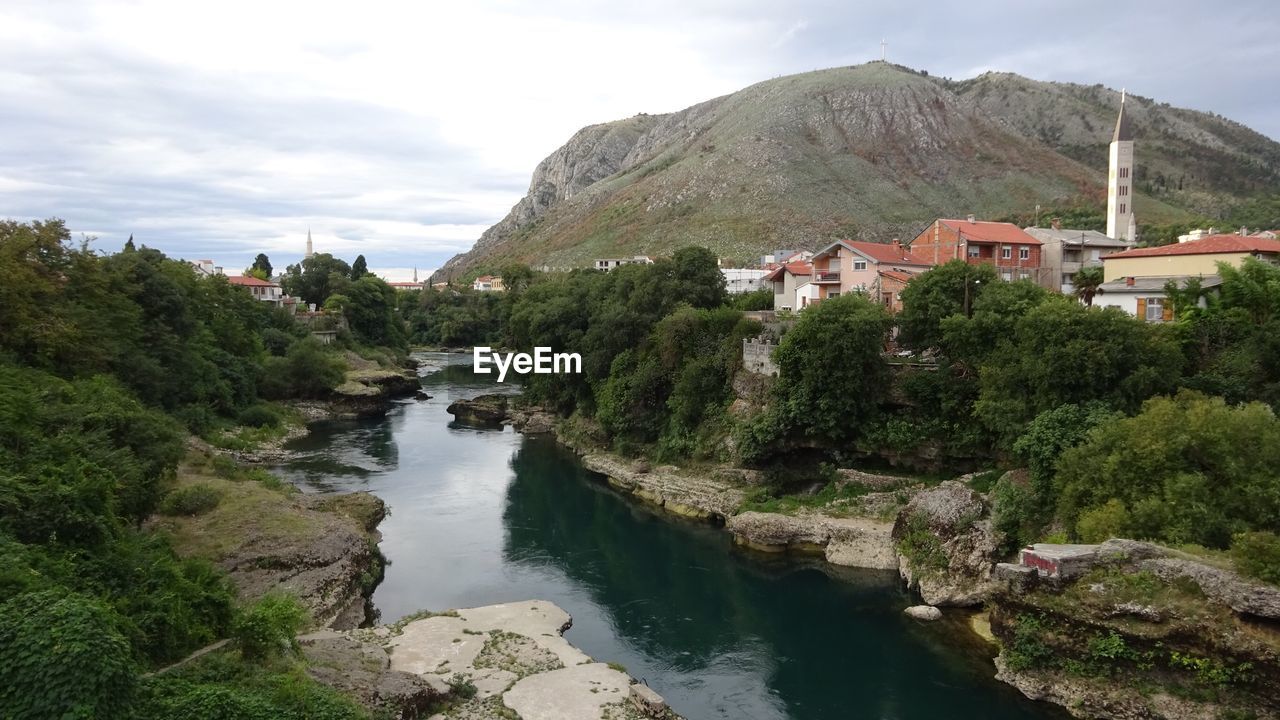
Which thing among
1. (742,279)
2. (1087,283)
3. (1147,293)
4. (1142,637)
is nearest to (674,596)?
(1142,637)

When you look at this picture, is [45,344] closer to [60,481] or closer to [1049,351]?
[60,481]

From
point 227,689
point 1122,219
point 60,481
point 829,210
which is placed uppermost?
point 829,210

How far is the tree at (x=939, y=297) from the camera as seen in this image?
29.9m

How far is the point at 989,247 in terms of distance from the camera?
4188 centimetres

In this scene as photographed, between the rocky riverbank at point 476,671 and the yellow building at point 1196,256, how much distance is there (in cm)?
2602

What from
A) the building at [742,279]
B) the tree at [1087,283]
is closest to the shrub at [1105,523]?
the tree at [1087,283]

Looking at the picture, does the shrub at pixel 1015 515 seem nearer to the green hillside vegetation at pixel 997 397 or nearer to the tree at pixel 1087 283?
the green hillside vegetation at pixel 997 397

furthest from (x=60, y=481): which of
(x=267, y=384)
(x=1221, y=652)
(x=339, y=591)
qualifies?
(x=267, y=384)

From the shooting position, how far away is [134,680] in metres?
11.0

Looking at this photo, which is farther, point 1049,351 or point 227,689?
point 1049,351

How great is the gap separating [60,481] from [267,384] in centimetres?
4138

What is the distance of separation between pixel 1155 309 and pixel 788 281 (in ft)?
71.4

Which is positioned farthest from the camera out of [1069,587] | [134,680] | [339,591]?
[339,591]

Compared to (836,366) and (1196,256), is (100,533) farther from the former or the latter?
(1196,256)
